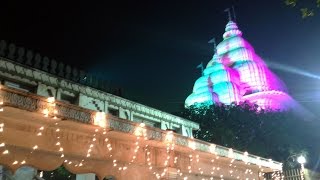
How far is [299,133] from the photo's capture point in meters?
37.2

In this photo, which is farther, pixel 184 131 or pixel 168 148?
pixel 184 131

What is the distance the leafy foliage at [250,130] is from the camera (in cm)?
2997

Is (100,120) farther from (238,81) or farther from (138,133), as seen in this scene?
(238,81)

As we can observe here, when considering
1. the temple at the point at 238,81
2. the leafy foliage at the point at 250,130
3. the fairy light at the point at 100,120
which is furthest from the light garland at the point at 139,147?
the temple at the point at 238,81

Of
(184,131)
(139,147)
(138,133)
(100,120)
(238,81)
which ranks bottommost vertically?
(139,147)

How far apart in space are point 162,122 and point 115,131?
42.9ft

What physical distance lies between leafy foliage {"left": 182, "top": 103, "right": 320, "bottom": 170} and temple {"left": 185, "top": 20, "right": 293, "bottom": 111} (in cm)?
1068

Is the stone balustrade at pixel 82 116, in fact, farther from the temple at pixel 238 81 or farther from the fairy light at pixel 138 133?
the temple at pixel 238 81

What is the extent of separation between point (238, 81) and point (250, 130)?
1951 cm

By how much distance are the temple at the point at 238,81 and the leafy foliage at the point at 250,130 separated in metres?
10.7

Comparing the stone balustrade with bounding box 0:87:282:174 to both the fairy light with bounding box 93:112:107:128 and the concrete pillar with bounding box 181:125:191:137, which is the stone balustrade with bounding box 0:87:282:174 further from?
the concrete pillar with bounding box 181:125:191:137

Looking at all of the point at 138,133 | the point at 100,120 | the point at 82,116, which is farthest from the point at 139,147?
the point at 82,116

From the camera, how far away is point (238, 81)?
49.8m

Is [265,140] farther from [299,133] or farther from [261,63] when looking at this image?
[261,63]
